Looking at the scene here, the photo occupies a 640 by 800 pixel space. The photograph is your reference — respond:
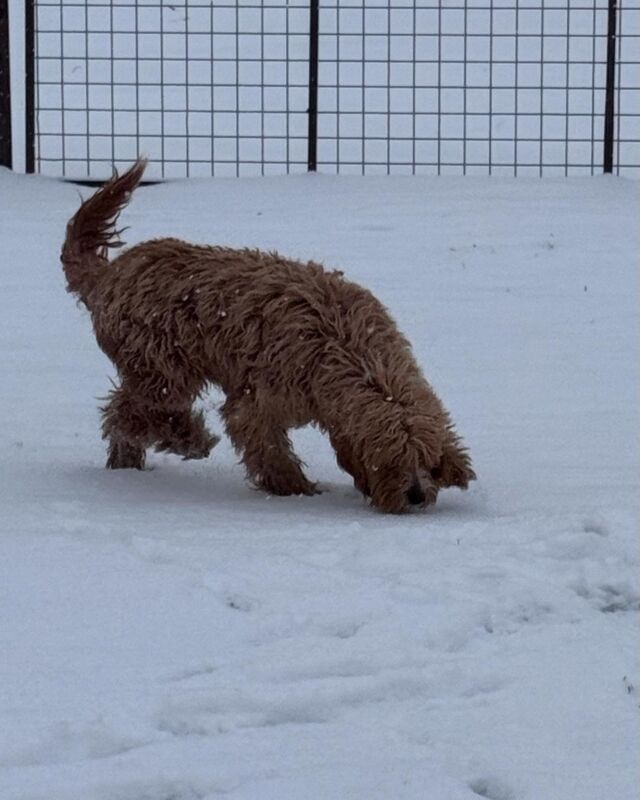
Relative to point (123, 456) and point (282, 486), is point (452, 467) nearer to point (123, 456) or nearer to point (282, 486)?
point (282, 486)

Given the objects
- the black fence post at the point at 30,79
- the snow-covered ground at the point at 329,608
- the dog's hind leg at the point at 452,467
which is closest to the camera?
the snow-covered ground at the point at 329,608

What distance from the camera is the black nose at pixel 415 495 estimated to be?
5117 millimetres

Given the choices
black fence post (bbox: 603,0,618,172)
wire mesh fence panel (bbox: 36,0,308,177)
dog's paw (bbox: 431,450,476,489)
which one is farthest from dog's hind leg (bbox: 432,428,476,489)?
black fence post (bbox: 603,0,618,172)

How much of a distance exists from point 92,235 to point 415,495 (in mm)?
1634

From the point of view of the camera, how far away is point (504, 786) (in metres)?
3.15

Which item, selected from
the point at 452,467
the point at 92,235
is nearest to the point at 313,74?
the point at 92,235

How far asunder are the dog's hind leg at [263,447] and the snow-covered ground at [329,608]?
108 mm

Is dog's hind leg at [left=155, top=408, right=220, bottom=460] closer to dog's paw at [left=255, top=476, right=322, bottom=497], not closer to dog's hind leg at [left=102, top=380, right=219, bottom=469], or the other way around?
dog's hind leg at [left=102, top=380, right=219, bottom=469]

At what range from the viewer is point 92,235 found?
233 inches

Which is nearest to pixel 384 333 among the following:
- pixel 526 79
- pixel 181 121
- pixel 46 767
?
pixel 46 767

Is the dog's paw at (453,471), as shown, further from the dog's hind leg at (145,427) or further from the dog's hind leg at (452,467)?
the dog's hind leg at (145,427)

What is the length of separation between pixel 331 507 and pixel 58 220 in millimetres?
4966

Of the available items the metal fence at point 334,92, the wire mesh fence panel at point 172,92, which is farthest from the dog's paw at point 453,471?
the wire mesh fence panel at point 172,92

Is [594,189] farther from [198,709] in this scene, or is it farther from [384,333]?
[198,709]
